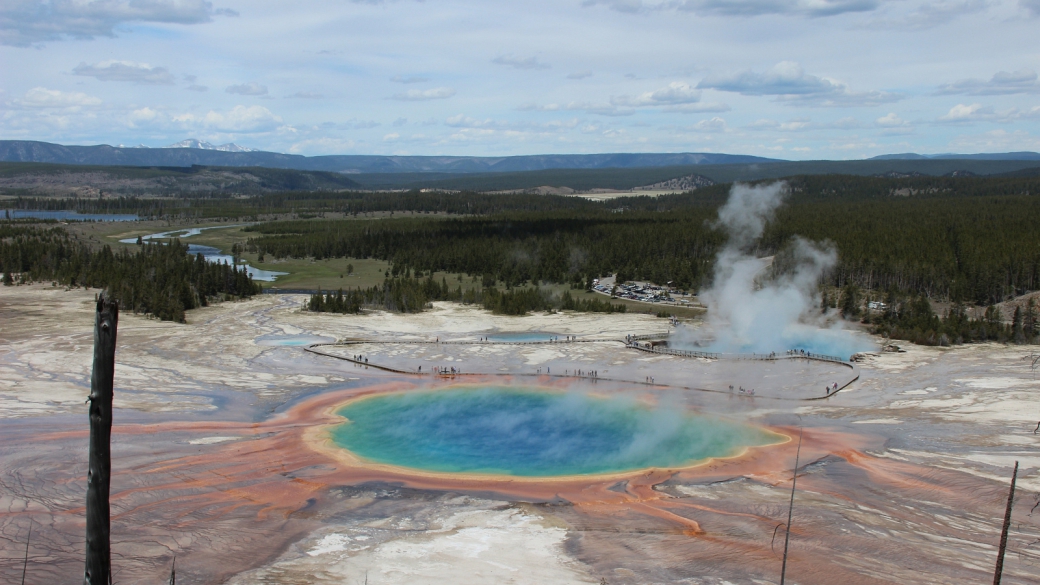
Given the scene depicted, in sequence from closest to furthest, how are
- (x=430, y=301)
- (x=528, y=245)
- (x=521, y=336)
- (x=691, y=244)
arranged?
(x=521, y=336) < (x=430, y=301) < (x=691, y=244) < (x=528, y=245)

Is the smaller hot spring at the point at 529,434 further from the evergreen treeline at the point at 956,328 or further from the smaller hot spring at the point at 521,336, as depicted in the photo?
the evergreen treeline at the point at 956,328

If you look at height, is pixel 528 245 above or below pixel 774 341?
above

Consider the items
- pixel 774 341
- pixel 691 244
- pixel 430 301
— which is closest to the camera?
pixel 774 341

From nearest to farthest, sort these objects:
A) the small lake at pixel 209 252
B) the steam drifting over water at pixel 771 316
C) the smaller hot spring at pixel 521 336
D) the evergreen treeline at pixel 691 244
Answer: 1. the steam drifting over water at pixel 771 316
2. the smaller hot spring at pixel 521 336
3. the evergreen treeline at pixel 691 244
4. the small lake at pixel 209 252

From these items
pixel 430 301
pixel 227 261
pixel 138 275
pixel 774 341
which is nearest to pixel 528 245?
pixel 430 301

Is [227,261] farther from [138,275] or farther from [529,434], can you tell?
[529,434]

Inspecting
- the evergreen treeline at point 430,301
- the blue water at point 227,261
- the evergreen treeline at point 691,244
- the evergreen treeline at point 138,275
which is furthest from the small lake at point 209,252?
the evergreen treeline at point 430,301

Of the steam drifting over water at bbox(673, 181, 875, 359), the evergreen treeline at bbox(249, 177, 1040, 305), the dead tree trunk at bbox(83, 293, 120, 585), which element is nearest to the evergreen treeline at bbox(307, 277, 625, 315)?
the steam drifting over water at bbox(673, 181, 875, 359)
